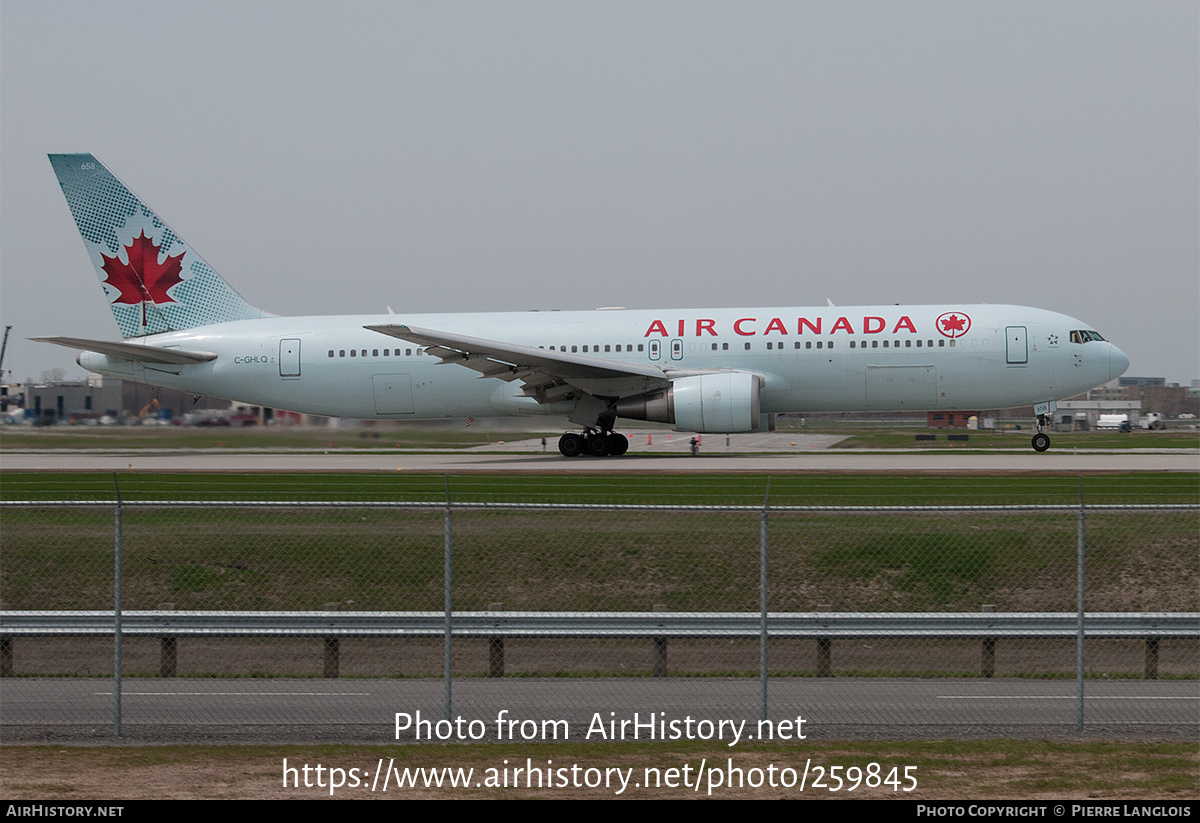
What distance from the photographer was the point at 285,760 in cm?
801

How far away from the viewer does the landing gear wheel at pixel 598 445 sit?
2984 cm

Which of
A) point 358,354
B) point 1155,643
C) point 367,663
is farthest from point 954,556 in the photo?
point 358,354

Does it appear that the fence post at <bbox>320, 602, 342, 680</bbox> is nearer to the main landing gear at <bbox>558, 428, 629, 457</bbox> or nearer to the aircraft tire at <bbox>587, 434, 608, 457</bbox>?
the main landing gear at <bbox>558, 428, 629, 457</bbox>

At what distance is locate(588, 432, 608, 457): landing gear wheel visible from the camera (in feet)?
97.9

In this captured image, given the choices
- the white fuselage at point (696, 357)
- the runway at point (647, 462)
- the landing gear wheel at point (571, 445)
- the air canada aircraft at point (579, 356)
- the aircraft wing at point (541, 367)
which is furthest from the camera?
the landing gear wheel at point (571, 445)

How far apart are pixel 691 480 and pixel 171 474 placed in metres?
11.1

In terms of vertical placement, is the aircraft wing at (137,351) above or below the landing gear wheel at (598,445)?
above

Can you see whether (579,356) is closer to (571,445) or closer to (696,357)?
(571,445)

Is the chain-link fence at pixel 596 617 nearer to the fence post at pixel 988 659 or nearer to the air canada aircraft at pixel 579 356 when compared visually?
the fence post at pixel 988 659

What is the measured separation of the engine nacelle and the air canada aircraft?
38 mm

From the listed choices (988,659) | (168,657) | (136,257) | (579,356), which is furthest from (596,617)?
(136,257)

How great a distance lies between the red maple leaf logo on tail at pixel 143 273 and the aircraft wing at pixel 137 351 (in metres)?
1.89

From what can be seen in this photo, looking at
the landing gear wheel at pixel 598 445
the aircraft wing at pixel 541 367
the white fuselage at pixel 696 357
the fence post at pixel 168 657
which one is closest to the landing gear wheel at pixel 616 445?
the landing gear wheel at pixel 598 445

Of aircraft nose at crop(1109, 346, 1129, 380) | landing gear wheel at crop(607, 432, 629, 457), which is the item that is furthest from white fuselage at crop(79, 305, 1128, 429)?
landing gear wheel at crop(607, 432, 629, 457)
